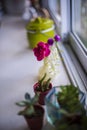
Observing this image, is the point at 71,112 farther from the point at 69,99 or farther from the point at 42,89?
the point at 42,89

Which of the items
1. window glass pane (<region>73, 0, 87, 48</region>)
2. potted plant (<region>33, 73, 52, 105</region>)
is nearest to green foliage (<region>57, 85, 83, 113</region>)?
potted plant (<region>33, 73, 52, 105</region>)

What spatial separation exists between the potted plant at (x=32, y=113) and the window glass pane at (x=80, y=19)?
541 mm

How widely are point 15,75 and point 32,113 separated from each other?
0.43m

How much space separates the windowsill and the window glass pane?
0.19m

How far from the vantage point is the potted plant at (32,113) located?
0.71 meters

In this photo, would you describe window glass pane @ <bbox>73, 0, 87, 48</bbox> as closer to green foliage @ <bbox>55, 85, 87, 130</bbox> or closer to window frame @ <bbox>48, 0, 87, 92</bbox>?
window frame @ <bbox>48, 0, 87, 92</bbox>

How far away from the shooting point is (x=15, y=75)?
3.69 feet

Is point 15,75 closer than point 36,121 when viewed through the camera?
No

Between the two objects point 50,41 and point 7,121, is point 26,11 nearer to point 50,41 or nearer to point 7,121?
point 50,41

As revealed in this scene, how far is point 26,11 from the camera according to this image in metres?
2.36

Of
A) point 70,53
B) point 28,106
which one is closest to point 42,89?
point 28,106

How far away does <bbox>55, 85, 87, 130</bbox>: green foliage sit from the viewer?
1.99ft

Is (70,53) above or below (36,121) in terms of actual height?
below

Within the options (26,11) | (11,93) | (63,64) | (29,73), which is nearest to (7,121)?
(11,93)
